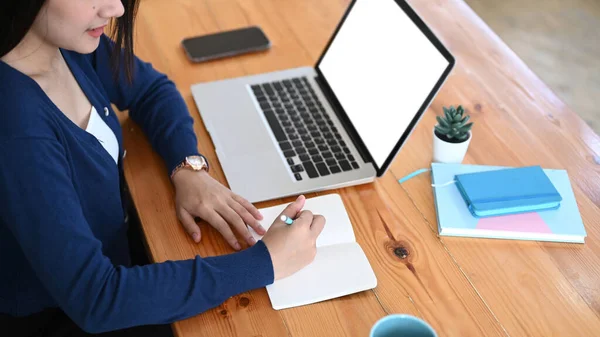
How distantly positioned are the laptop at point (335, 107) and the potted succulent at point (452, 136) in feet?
0.33

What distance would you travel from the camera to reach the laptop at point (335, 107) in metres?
1.18

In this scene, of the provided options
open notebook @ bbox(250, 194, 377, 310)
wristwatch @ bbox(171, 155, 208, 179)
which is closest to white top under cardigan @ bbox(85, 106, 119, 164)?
wristwatch @ bbox(171, 155, 208, 179)

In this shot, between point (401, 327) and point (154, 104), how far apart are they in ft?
2.36

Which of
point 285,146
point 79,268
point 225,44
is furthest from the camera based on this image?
point 225,44

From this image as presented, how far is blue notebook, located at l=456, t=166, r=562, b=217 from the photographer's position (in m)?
1.13

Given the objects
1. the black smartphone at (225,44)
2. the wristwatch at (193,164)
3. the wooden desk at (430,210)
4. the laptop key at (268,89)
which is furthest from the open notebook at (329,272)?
the black smartphone at (225,44)

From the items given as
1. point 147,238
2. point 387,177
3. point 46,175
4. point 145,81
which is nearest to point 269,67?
point 145,81

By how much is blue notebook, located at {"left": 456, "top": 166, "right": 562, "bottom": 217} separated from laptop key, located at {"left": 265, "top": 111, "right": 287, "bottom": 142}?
1.12 feet

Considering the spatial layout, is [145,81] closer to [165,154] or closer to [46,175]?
[165,154]

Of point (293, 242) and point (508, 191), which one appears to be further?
point (508, 191)

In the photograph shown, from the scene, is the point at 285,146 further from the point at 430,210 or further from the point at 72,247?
the point at 72,247

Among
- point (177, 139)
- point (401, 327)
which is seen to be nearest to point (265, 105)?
point (177, 139)

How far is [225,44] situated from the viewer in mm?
1556

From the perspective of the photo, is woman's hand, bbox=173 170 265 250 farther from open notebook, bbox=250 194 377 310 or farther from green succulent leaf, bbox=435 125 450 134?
green succulent leaf, bbox=435 125 450 134
